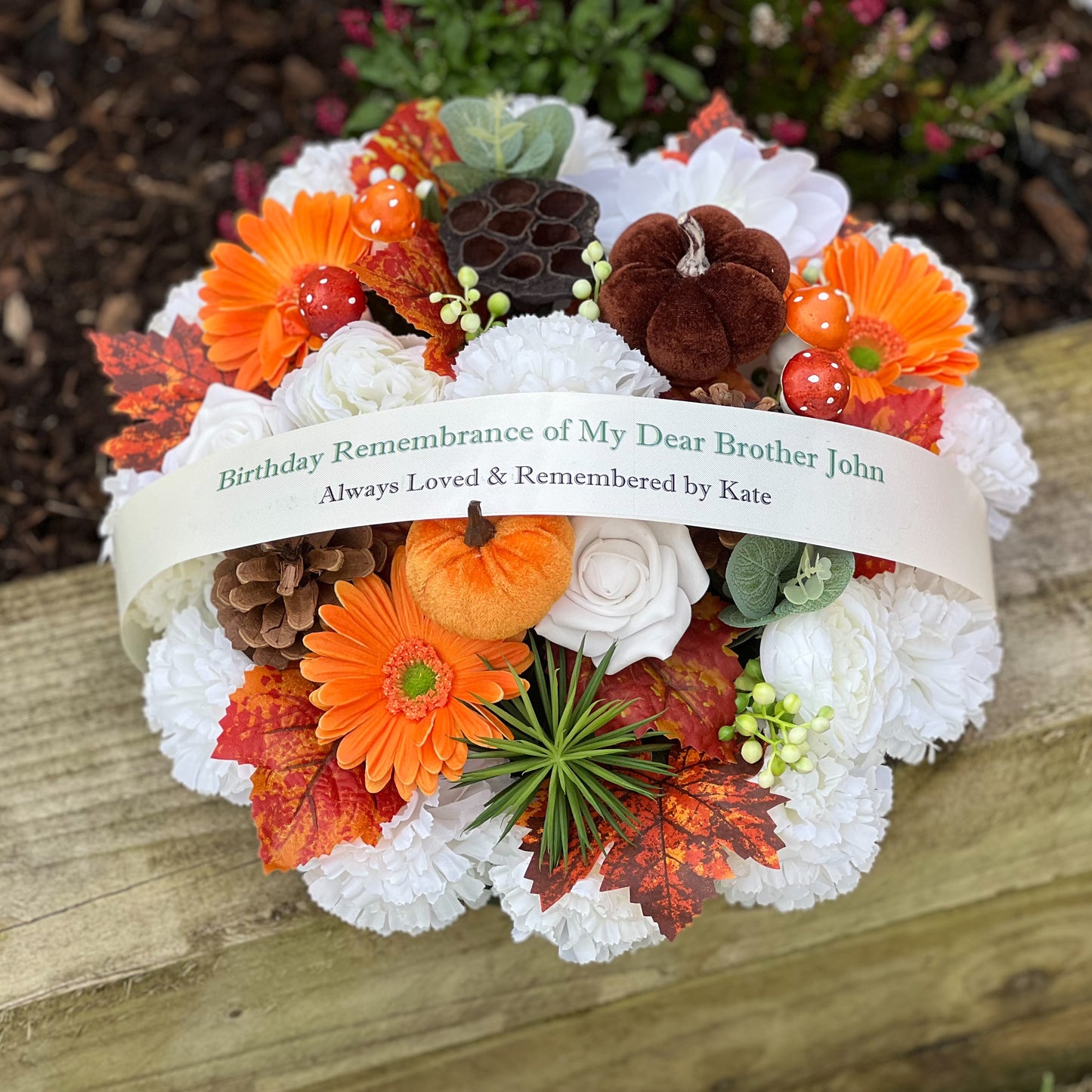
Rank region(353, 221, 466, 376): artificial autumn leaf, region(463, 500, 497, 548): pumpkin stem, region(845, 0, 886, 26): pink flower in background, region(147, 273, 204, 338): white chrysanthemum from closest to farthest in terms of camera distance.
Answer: region(463, 500, 497, 548): pumpkin stem, region(353, 221, 466, 376): artificial autumn leaf, region(147, 273, 204, 338): white chrysanthemum, region(845, 0, 886, 26): pink flower in background

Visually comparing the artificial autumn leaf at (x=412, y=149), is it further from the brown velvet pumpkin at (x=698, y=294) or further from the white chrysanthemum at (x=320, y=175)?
the brown velvet pumpkin at (x=698, y=294)

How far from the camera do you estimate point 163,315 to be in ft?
3.78

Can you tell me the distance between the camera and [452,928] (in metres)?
1.14

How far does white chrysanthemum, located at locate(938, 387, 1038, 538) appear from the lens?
1.07 meters

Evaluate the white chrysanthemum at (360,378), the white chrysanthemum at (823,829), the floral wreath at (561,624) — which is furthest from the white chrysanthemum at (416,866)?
the white chrysanthemum at (360,378)

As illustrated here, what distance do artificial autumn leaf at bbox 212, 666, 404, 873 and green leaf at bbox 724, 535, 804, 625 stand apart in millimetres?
338

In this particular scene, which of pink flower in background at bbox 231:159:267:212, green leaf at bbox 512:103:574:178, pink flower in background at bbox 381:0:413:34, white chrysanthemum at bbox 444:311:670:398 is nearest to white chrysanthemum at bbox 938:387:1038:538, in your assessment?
white chrysanthemum at bbox 444:311:670:398

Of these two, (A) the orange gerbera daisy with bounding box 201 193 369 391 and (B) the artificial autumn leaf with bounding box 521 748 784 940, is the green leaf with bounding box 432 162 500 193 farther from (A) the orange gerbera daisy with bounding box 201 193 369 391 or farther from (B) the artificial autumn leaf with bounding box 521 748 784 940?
(B) the artificial autumn leaf with bounding box 521 748 784 940

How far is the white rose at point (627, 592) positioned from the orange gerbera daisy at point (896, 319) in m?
0.29

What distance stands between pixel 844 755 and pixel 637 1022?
59cm

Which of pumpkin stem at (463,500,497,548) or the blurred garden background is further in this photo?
the blurred garden background

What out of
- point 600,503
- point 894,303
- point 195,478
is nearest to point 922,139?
point 894,303

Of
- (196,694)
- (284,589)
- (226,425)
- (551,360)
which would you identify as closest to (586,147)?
(551,360)

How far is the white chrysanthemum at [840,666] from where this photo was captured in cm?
90
